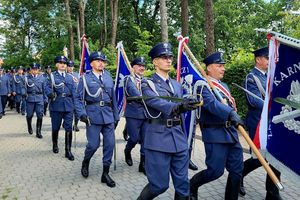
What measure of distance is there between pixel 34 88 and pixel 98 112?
19.6ft

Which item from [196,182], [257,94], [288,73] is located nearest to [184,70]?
[257,94]

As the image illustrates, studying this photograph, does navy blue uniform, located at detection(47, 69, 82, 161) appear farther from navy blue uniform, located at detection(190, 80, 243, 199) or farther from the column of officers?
navy blue uniform, located at detection(190, 80, 243, 199)

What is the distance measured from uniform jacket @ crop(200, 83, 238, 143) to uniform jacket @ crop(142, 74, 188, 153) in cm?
43

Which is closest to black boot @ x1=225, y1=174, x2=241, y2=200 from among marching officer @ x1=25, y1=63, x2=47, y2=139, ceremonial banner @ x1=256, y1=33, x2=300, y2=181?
ceremonial banner @ x1=256, y1=33, x2=300, y2=181

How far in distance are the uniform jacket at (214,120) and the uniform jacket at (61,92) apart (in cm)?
460

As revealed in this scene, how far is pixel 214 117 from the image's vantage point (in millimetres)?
5055

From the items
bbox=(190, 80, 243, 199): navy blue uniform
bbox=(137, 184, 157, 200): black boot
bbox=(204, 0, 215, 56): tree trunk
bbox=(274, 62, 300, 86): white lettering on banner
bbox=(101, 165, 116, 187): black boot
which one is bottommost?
bbox=(101, 165, 116, 187): black boot

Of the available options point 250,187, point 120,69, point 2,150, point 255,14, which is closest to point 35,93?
point 2,150

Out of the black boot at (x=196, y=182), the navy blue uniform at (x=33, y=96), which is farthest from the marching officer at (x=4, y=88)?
the black boot at (x=196, y=182)

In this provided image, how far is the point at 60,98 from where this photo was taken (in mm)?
9055

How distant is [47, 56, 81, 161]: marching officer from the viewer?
8992 millimetres

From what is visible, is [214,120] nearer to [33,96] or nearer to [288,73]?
[288,73]

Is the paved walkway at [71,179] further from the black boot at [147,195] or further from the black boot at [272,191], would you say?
the black boot at [147,195]

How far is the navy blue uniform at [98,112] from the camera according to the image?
6711 mm
